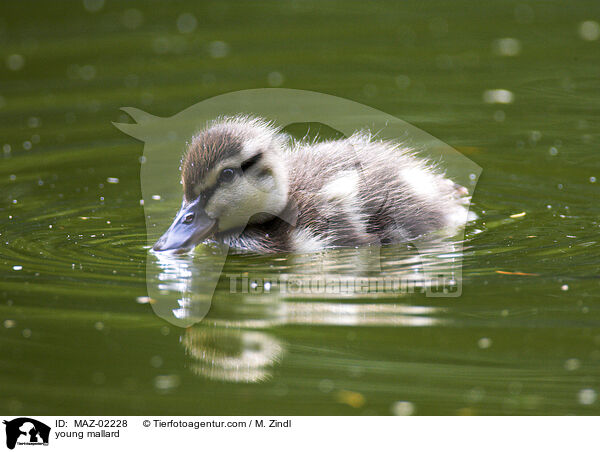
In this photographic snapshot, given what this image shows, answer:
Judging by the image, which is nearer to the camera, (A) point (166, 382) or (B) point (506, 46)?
(A) point (166, 382)

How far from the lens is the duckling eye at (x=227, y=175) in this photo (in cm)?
440

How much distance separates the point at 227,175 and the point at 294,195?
1.34 feet

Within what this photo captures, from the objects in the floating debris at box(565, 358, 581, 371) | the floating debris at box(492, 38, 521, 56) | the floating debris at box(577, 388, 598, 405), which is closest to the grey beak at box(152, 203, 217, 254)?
the floating debris at box(565, 358, 581, 371)

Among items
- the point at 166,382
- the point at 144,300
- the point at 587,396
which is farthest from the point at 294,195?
the point at 587,396

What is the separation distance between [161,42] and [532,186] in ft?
13.6

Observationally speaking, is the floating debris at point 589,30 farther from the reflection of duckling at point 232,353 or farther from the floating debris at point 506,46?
the reflection of duckling at point 232,353

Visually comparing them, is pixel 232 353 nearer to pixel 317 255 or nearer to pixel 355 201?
pixel 317 255

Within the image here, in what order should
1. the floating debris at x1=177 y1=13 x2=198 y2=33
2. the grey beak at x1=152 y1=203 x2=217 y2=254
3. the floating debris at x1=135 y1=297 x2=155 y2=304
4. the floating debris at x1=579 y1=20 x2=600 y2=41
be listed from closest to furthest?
the floating debris at x1=135 y1=297 x2=155 y2=304, the grey beak at x1=152 y1=203 x2=217 y2=254, the floating debris at x1=579 y1=20 x2=600 y2=41, the floating debris at x1=177 y1=13 x2=198 y2=33

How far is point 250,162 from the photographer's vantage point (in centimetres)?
448
